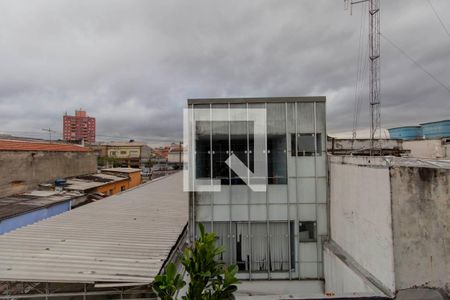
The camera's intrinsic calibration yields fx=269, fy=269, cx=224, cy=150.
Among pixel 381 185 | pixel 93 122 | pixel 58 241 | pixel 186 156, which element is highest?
pixel 93 122

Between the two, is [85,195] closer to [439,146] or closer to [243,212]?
[243,212]

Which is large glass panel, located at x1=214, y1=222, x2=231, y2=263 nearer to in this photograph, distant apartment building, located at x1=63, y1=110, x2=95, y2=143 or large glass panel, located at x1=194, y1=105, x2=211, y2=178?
large glass panel, located at x1=194, y1=105, x2=211, y2=178

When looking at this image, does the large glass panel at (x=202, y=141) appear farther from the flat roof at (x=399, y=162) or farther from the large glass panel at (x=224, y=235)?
the flat roof at (x=399, y=162)

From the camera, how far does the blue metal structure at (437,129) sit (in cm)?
2153

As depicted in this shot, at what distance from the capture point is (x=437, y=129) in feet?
73.6

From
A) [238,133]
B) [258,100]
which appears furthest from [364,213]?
[258,100]

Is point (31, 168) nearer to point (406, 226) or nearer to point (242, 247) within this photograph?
point (242, 247)

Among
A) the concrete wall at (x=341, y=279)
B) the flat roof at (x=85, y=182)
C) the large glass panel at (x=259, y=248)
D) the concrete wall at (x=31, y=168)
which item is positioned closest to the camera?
the concrete wall at (x=341, y=279)

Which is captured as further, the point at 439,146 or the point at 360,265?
the point at 439,146

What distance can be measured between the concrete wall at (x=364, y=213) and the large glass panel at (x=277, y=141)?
1.55 meters

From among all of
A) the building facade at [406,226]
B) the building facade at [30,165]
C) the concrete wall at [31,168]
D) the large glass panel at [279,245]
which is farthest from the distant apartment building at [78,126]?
the building facade at [406,226]

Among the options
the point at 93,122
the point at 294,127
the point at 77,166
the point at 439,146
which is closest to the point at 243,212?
the point at 294,127

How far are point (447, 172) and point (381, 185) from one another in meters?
1.15

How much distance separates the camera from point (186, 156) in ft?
29.2
